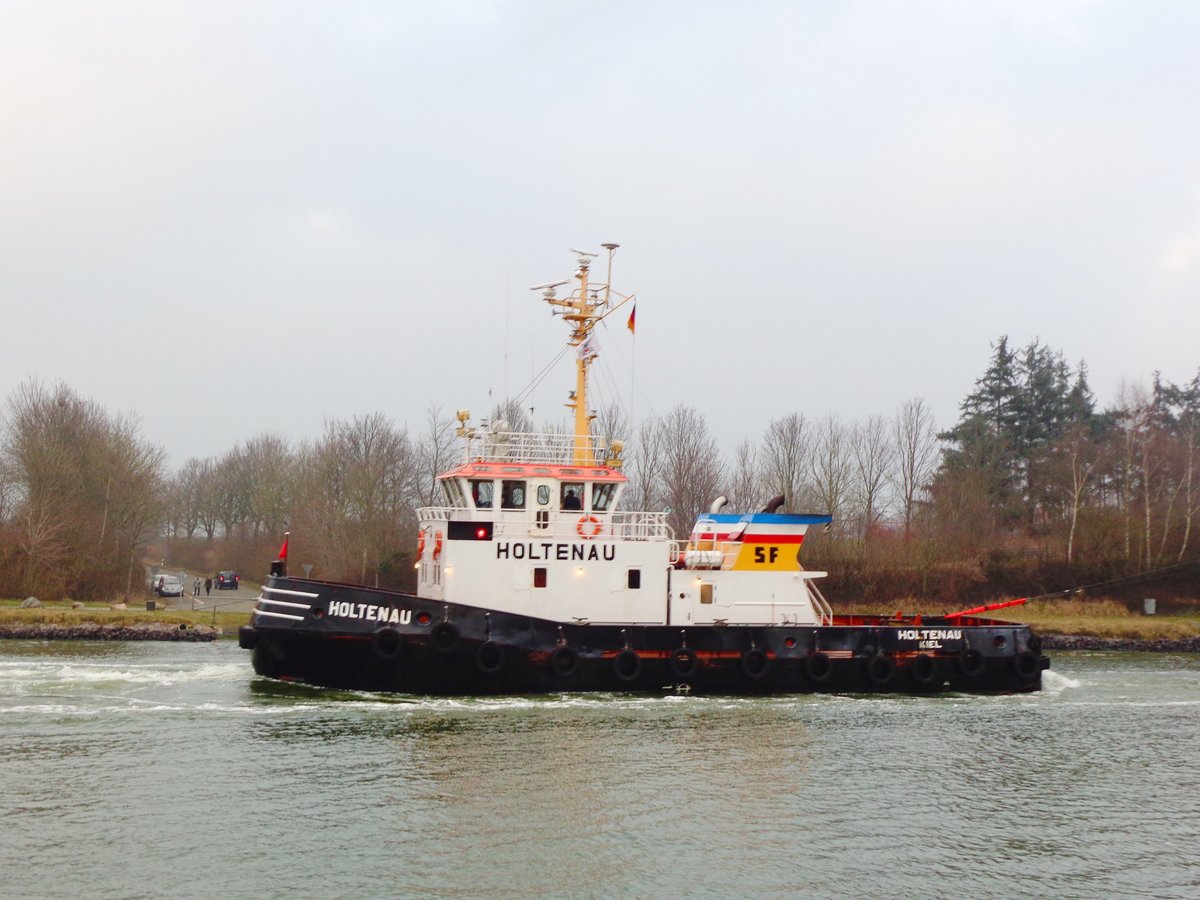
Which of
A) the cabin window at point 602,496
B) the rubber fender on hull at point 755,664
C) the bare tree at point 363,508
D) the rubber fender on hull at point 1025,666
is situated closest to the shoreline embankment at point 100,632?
the bare tree at point 363,508

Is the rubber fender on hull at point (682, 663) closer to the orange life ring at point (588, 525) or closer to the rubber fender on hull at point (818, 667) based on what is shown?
the rubber fender on hull at point (818, 667)

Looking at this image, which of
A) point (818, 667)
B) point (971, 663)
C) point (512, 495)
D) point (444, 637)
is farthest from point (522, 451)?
point (971, 663)

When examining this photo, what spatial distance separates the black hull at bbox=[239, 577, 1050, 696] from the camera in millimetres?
18953

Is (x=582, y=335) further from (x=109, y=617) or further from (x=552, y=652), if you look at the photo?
(x=109, y=617)

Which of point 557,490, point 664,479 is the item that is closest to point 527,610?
point 557,490

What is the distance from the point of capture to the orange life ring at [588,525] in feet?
66.7

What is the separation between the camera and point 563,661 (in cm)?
1953

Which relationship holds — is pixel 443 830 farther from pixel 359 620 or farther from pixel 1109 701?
pixel 1109 701

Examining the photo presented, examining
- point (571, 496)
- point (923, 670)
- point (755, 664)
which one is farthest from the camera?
point (923, 670)

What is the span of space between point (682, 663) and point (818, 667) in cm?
265

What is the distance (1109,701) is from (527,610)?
37.9 feet

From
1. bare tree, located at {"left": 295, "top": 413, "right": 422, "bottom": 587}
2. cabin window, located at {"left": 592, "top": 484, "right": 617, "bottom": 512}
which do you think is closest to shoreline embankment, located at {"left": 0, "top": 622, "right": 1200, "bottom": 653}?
bare tree, located at {"left": 295, "top": 413, "right": 422, "bottom": 587}

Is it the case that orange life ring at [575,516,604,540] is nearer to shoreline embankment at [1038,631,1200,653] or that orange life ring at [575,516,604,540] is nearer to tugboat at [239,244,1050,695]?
tugboat at [239,244,1050,695]

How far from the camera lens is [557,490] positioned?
20.4 metres
